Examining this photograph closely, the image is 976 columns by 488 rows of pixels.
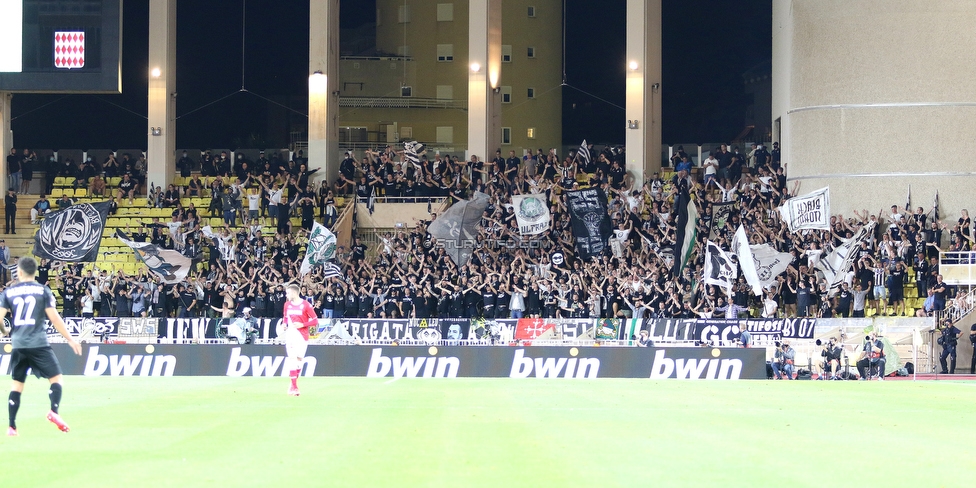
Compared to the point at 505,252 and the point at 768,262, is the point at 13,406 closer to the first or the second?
the point at 768,262

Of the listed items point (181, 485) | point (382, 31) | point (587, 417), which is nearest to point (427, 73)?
point (382, 31)

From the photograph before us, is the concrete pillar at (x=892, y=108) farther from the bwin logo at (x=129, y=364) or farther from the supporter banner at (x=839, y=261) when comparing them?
the bwin logo at (x=129, y=364)

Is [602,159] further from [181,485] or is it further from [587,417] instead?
[181,485]

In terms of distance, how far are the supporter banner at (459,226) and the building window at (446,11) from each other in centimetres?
3061

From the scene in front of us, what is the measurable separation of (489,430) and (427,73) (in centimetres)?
5549

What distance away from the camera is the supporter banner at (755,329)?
3266 centimetres

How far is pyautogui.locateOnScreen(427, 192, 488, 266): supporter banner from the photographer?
38688mm

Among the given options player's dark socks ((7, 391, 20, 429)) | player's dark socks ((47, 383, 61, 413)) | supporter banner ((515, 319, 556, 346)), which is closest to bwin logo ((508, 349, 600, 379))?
supporter banner ((515, 319, 556, 346))

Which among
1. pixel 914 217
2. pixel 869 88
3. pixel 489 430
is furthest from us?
pixel 869 88

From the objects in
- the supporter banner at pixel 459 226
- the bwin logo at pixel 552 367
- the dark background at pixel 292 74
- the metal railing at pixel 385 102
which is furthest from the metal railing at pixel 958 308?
the metal railing at pixel 385 102

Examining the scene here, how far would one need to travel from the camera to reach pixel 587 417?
53.8ft

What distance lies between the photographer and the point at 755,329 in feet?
108

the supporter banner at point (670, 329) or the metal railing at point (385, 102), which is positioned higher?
the metal railing at point (385, 102)

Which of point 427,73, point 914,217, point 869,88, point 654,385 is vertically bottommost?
point 654,385
